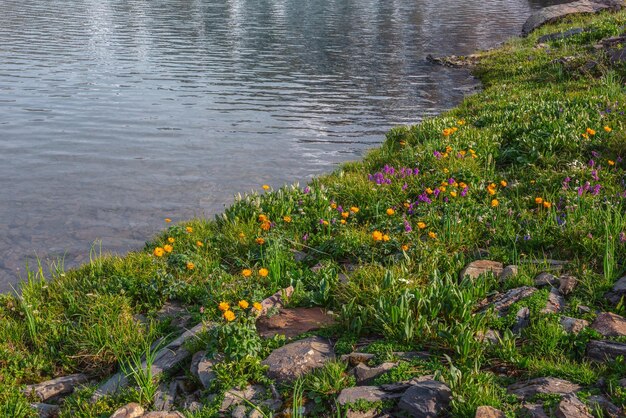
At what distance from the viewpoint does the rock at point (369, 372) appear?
192 inches

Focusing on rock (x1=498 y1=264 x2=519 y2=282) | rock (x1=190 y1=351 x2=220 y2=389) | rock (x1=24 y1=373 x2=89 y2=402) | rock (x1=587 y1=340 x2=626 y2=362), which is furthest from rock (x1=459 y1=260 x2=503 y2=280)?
rock (x1=24 y1=373 x2=89 y2=402)

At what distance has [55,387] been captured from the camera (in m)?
5.64

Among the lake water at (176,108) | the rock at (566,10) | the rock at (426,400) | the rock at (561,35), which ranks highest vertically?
the rock at (566,10)

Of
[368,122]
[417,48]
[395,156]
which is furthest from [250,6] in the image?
[395,156]

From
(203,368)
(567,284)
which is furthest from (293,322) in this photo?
(567,284)

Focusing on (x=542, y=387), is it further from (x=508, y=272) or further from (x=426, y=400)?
(x=508, y=272)

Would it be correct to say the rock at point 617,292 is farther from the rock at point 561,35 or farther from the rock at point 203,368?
the rock at point 561,35

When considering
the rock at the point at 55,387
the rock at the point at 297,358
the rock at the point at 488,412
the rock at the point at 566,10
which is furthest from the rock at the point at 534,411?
the rock at the point at 566,10

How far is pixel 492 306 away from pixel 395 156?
6347mm

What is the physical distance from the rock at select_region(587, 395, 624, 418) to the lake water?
315 inches

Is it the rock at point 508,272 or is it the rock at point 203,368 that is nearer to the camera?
the rock at point 203,368

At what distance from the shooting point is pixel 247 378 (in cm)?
510

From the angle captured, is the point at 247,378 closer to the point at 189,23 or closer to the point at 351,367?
the point at 351,367

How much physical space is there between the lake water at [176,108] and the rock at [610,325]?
7.66 metres
